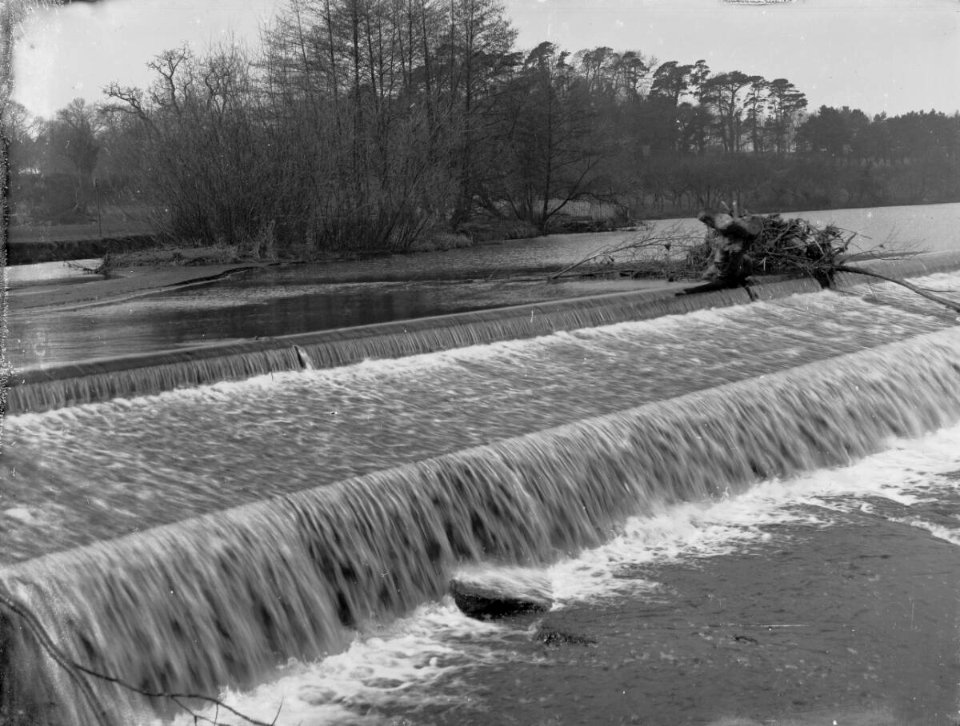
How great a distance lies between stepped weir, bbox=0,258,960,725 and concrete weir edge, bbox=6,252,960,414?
14 centimetres

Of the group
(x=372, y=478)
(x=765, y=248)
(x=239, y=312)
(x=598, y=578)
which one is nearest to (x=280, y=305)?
(x=239, y=312)

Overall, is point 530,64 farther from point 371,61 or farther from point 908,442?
point 908,442

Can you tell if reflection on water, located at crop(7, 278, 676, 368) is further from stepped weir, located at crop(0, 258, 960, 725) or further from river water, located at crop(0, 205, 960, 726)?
river water, located at crop(0, 205, 960, 726)

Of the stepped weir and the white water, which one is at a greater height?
the stepped weir

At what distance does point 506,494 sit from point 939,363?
602cm

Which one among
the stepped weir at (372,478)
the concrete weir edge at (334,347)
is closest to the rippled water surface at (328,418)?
the stepped weir at (372,478)

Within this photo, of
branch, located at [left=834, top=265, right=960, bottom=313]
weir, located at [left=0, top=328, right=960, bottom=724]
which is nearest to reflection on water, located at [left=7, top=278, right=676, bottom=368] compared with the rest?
branch, located at [left=834, top=265, right=960, bottom=313]

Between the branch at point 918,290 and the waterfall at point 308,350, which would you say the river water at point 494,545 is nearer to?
the waterfall at point 308,350

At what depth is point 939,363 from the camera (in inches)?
421

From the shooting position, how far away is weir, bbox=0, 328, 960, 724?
15.0 feet

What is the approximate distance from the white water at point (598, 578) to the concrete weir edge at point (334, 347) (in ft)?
10.0

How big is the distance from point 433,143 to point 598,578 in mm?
26618

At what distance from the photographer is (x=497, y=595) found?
18.6 feet

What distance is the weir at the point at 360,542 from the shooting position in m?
4.56
